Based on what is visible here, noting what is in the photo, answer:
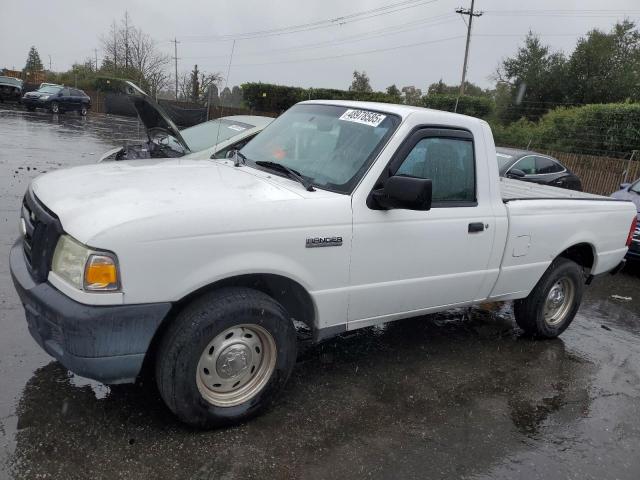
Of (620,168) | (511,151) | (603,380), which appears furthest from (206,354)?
(620,168)

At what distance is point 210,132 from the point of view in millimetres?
7492

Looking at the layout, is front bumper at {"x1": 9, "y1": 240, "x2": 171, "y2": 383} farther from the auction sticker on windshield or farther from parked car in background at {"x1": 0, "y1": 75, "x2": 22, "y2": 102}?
parked car in background at {"x1": 0, "y1": 75, "x2": 22, "y2": 102}

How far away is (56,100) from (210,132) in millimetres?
24699

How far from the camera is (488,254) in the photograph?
420 centimetres

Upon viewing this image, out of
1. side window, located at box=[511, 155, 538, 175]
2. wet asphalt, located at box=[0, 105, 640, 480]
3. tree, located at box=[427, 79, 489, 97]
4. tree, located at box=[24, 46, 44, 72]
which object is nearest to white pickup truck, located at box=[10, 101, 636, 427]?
wet asphalt, located at box=[0, 105, 640, 480]

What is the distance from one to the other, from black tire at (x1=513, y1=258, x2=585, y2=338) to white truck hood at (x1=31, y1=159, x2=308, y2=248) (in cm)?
279

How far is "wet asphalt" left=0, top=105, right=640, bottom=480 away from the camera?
2.87 metres

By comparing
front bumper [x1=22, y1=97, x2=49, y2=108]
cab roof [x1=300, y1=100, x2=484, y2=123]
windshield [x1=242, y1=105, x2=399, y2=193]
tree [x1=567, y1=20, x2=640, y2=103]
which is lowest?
windshield [x1=242, y1=105, x2=399, y2=193]

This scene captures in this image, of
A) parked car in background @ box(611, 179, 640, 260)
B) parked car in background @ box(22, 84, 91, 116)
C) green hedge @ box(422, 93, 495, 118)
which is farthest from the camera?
parked car in background @ box(22, 84, 91, 116)

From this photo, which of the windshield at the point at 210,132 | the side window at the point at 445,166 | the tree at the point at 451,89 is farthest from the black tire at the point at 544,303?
the tree at the point at 451,89

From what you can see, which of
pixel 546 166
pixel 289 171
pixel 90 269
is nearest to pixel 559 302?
pixel 289 171

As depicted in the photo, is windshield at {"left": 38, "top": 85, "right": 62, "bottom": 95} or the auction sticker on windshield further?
windshield at {"left": 38, "top": 85, "right": 62, "bottom": 95}

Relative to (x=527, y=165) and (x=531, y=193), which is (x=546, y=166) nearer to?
(x=527, y=165)

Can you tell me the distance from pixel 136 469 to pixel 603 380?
375 cm
